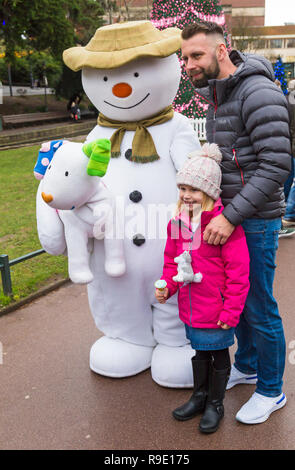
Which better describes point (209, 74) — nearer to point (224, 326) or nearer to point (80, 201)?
point (80, 201)

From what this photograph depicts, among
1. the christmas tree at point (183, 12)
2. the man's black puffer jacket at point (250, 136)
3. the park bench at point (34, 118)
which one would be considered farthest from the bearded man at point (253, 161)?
the park bench at point (34, 118)

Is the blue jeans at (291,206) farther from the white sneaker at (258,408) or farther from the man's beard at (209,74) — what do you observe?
the man's beard at (209,74)

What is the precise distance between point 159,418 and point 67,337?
1.27m

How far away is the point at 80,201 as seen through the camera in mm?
2832

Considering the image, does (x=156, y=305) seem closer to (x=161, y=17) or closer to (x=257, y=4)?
(x=161, y=17)

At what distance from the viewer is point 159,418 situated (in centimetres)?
288

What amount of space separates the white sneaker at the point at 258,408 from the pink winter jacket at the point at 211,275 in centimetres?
58

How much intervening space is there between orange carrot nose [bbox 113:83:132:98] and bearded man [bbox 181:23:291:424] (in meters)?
0.45

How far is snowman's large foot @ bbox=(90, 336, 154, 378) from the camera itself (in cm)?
327

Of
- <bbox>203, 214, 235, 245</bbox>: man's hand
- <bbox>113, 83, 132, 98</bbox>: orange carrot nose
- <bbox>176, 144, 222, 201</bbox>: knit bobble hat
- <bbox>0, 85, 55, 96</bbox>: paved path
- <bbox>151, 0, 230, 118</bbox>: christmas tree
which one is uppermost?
<bbox>151, 0, 230, 118</bbox>: christmas tree

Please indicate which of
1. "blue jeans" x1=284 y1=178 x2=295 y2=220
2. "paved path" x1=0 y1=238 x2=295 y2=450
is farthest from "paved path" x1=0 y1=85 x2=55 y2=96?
"paved path" x1=0 y1=238 x2=295 y2=450

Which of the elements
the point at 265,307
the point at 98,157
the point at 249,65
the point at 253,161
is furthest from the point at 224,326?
the point at 249,65

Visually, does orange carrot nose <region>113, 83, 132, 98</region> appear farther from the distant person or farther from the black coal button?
the distant person
